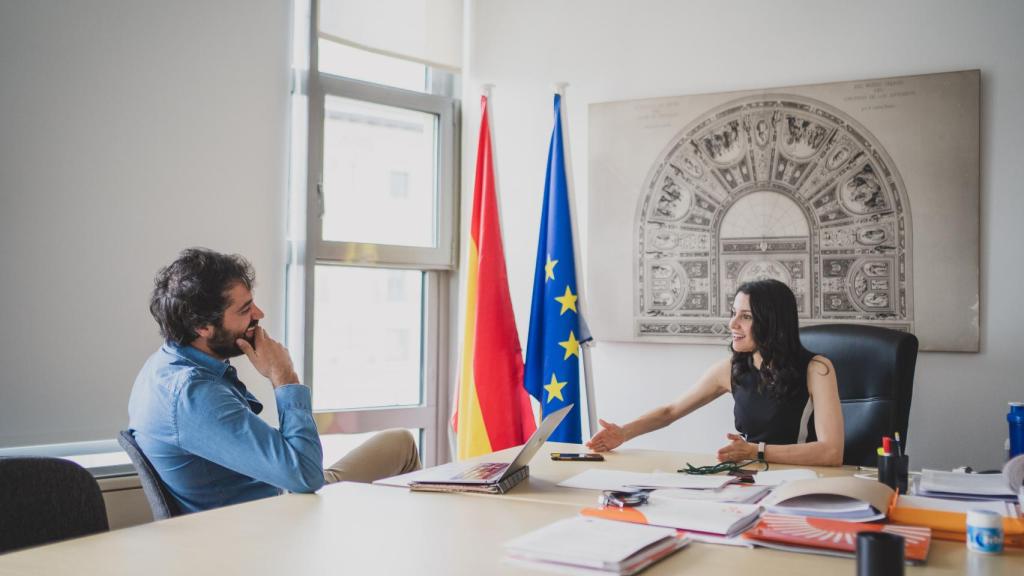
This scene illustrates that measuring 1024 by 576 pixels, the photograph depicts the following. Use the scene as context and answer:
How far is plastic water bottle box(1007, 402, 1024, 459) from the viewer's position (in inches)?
94.9

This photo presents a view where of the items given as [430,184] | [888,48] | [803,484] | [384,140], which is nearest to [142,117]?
[384,140]

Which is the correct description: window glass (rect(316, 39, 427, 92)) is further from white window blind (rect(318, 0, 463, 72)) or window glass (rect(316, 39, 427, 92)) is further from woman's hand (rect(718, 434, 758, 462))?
woman's hand (rect(718, 434, 758, 462))

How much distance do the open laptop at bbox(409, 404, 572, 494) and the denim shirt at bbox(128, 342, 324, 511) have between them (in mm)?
247

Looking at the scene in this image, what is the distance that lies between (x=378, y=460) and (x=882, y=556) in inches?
81.8

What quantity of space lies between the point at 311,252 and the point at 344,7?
1.03 m

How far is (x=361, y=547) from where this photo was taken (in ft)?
4.55

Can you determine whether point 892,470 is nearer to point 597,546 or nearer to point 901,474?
point 901,474

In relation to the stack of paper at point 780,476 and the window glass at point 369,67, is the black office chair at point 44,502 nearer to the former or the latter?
the stack of paper at point 780,476

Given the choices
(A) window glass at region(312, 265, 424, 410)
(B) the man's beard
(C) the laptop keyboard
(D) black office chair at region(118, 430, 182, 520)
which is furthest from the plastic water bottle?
(A) window glass at region(312, 265, 424, 410)

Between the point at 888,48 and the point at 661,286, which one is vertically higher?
the point at 888,48

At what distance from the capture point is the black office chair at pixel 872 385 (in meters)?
2.59

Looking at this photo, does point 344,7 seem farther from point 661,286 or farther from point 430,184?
point 661,286

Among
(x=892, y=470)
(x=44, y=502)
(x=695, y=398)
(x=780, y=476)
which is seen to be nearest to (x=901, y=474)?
(x=892, y=470)

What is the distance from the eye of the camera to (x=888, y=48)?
3.22 m
